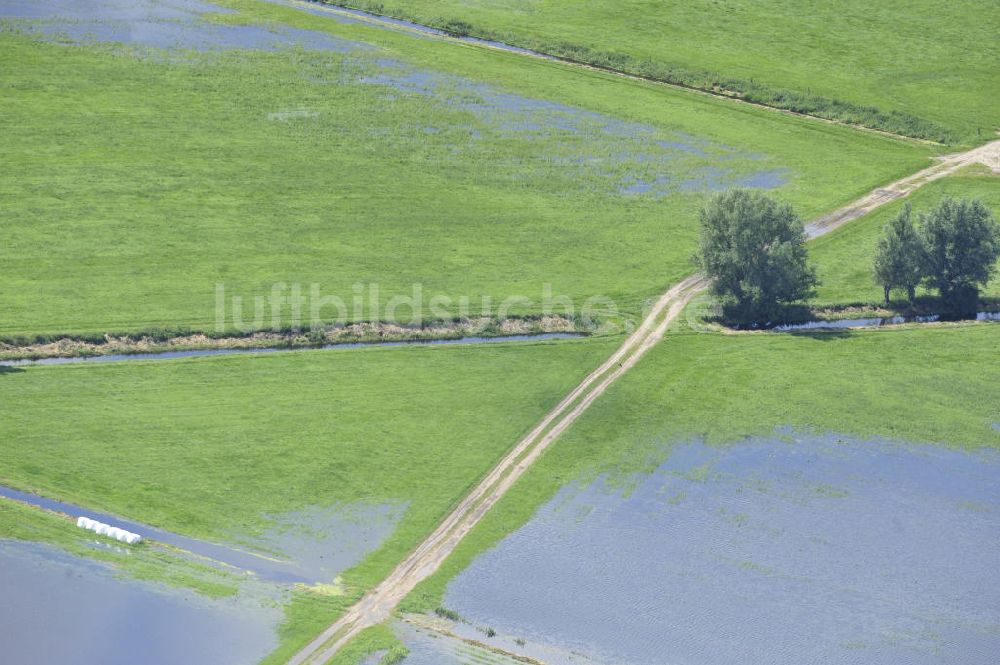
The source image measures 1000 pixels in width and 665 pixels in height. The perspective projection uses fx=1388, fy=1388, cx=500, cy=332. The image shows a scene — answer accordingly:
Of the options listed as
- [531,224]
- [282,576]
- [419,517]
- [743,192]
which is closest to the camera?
[282,576]

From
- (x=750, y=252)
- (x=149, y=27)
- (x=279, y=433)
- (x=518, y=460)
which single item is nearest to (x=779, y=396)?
(x=750, y=252)

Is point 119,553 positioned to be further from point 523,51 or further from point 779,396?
point 523,51

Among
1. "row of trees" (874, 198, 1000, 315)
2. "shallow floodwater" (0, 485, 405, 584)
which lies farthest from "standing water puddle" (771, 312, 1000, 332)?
"shallow floodwater" (0, 485, 405, 584)

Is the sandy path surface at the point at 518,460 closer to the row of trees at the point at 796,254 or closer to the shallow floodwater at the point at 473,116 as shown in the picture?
the row of trees at the point at 796,254

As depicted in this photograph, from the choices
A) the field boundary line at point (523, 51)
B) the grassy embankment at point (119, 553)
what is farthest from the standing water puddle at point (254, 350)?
the field boundary line at point (523, 51)

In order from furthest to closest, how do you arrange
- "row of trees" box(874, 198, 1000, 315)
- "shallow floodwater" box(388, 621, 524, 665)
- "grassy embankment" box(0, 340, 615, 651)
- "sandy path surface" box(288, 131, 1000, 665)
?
"row of trees" box(874, 198, 1000, 315) → "grassy embankment" box(0, 340, 615, 651) → "sandy path surface" box(288, 131, 1000, 665) → "shallow floodwater" box(388, 621, 524, 665)

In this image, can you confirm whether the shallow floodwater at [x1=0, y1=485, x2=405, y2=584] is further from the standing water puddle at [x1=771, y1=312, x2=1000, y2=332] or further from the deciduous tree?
the standing water puddle at [x1=771, y1=312, x2=1000, y2=332]

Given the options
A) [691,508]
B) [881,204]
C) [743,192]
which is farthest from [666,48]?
[691,508]

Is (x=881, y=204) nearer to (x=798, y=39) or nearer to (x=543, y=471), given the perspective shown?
(x=798, y=39)
